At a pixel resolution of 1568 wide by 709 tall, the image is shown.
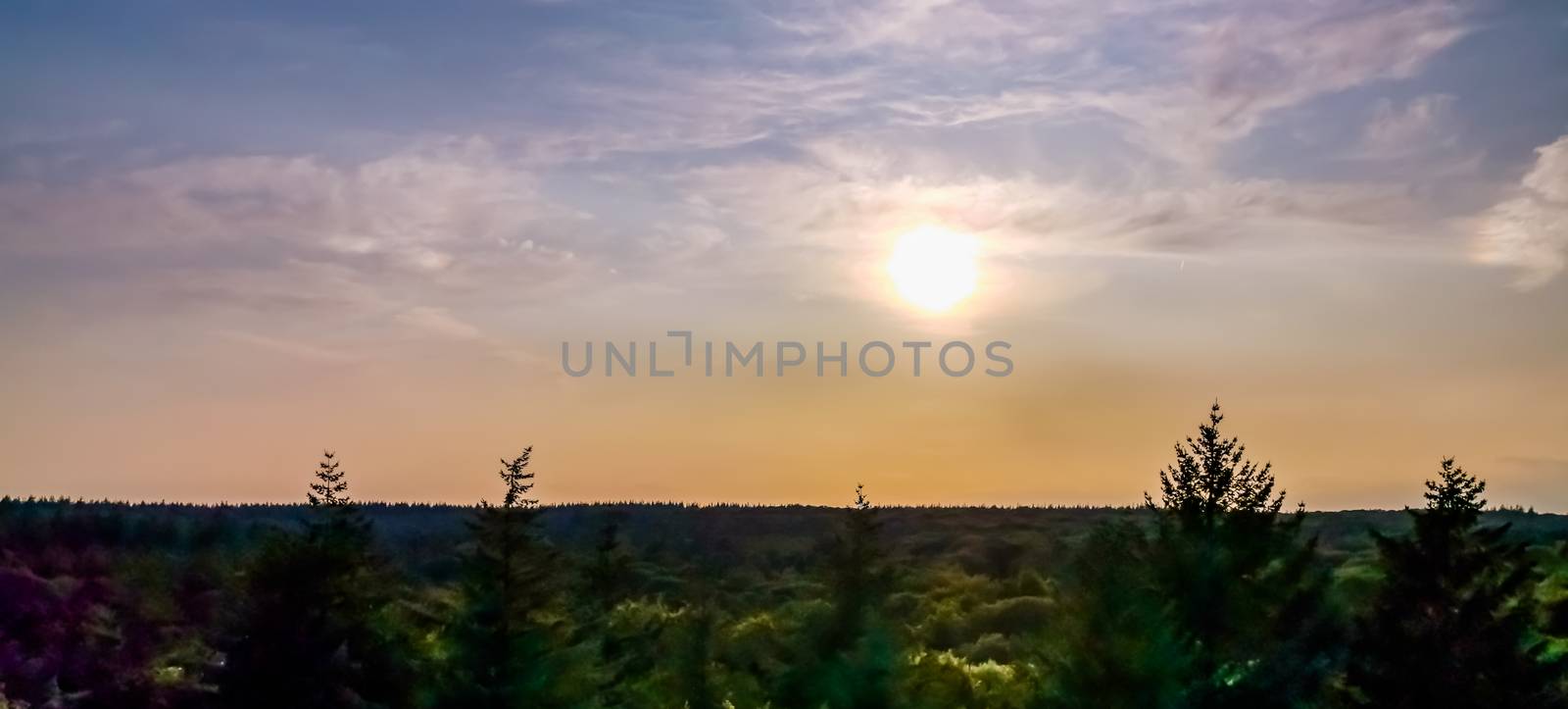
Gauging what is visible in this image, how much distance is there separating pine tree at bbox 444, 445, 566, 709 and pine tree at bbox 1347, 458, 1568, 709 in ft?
50.8

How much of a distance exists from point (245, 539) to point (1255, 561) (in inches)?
3673

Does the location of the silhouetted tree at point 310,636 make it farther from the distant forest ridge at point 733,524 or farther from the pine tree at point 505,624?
the distant forest ridge at point 733,524

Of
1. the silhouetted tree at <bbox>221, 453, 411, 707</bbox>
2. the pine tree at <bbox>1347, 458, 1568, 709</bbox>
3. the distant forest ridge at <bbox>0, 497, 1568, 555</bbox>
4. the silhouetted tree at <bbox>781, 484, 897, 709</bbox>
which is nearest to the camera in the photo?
the pine tree at <bbox>1347, 458, 1568, 709</bbox>

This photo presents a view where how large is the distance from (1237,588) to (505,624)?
1741 cm

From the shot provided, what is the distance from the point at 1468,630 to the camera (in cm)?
2422

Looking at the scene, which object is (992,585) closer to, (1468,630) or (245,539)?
(245,539)

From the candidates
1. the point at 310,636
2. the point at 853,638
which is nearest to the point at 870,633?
the point at 853,638

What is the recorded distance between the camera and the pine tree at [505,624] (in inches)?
1071

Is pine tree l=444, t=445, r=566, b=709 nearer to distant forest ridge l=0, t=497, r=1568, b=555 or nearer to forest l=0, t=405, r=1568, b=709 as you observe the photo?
forest l=0, t=405, r=1568, b=709

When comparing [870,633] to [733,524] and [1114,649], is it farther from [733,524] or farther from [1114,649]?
[733,524]

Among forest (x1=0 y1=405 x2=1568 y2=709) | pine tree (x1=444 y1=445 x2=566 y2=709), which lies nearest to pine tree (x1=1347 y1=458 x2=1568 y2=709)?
forest (x1=0 y1=405 x2=1568 y2=709)

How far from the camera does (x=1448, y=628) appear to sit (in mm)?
24266

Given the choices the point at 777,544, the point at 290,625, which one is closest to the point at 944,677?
the point at 290,625

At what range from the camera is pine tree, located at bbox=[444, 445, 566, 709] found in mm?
27203
